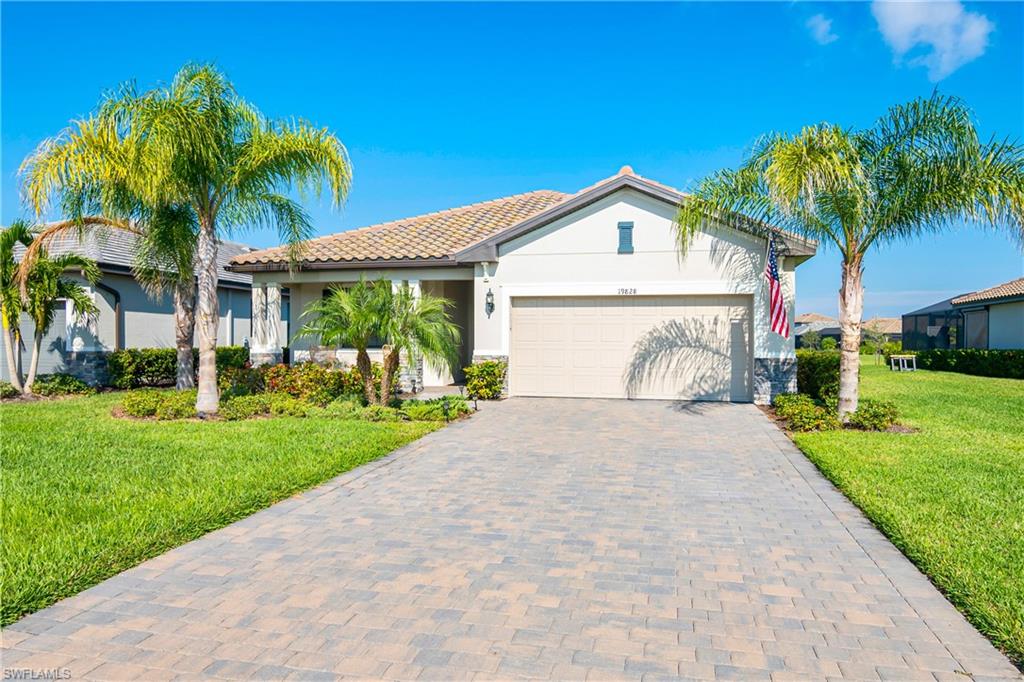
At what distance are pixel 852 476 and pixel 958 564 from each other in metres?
2.63

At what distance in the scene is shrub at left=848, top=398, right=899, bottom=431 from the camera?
33.1ft

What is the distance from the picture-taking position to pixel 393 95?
15.6m

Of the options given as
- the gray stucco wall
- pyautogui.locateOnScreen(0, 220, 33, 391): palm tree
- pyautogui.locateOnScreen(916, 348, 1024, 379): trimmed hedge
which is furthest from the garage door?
pyautogui.locateOnScreen(916, 348, 1024, 379): trimmed hedge

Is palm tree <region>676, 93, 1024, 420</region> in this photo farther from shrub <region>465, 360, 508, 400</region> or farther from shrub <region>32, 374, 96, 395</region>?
shrub <region>32, 374, 96, 395</region>

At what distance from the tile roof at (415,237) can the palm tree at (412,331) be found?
3.50 metres

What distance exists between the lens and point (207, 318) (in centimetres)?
1129

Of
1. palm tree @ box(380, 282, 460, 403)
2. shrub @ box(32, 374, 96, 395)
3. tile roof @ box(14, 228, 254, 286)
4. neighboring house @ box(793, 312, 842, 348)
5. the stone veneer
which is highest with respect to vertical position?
tile roof @ box(14, 228, 254, 286)

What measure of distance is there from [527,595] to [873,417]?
8.27 meters

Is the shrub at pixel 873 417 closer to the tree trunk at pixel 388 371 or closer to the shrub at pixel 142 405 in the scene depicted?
the tree trunk at pixel 388 371

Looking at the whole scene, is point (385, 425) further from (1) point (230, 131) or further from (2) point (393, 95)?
(2) point (393, 95)

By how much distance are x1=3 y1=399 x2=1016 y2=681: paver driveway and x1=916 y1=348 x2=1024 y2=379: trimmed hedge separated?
20.7 m

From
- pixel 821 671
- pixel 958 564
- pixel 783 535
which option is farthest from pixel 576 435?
pixel 821 671

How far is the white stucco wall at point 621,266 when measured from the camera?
13.6m

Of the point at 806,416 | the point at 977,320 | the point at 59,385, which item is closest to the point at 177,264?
the point at 59,385
